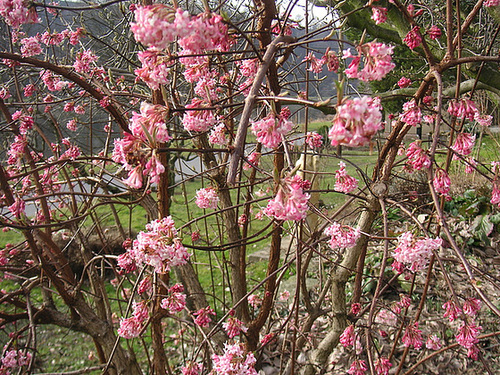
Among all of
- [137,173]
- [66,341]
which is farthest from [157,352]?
[66,341]

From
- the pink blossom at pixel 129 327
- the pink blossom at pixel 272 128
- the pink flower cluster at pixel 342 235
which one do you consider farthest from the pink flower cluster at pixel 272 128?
the pink blossom at pixel 129 327

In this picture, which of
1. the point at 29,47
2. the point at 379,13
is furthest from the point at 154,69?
the point at 29,47

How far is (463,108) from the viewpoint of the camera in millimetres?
1339

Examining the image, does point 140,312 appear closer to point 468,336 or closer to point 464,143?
point 468,336

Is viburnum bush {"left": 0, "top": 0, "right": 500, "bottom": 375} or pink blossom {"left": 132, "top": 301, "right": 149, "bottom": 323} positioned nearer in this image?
viburnum bush {"left": 0, "top": 0, "right": 500, "bottom": 375}

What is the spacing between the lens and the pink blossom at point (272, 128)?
1043mm

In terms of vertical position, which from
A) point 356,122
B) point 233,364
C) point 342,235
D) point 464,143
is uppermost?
point 356,122

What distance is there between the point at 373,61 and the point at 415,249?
0.63m

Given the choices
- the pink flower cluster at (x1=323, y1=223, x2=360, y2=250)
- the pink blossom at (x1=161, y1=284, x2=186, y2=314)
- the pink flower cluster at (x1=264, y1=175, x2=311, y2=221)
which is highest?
the pink flower cluster at (x1=264, y1=175, x2=311, y2=221)

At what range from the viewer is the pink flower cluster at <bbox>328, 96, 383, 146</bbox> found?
2.36ft

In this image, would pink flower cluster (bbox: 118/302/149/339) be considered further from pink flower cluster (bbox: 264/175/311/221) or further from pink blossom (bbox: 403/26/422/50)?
pink blossom (bbox: 403/26/422/50)

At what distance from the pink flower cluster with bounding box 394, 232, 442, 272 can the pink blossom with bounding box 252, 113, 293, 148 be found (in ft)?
1.89

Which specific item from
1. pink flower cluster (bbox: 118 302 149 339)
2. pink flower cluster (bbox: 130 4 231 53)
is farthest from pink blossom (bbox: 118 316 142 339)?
pink flower cluster (bbox: 130 4 231 53)

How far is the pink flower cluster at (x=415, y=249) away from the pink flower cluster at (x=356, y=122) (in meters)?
0.61
